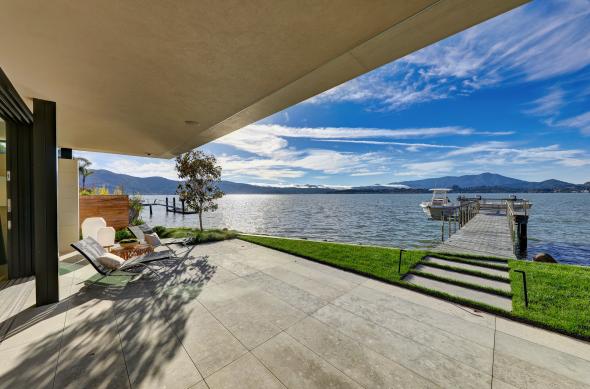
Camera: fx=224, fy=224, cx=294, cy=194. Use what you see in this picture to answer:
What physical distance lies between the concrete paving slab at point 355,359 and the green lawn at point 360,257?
2296 mm

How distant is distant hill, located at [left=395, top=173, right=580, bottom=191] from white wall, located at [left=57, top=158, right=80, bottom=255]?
17174cm

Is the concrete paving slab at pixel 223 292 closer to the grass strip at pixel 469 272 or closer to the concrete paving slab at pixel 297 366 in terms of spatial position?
the concrete paving slab at pixel 297 366

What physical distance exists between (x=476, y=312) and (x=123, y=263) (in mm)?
6417

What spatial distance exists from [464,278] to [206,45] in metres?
6.12

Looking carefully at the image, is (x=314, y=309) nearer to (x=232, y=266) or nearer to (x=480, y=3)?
(x=232, y=266)

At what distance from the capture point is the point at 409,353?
2.51 m

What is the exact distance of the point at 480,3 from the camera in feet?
6.20

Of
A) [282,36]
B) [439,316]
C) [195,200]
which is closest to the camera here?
[282,36]

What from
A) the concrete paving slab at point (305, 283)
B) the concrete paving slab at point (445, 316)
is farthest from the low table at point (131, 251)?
the concrete paving slab at point (445, 316)

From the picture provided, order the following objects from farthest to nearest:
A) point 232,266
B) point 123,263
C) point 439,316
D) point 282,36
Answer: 1. point 232,266
2. point 123,263
3. point 439,316
4. point 282,36

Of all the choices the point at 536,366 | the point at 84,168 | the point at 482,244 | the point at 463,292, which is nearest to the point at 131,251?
the point at 463,292

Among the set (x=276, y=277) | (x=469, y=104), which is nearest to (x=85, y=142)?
(x=276, y=277)

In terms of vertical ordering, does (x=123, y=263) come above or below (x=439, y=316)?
above

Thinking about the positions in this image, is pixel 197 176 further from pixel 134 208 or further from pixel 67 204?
pixel 67 204
